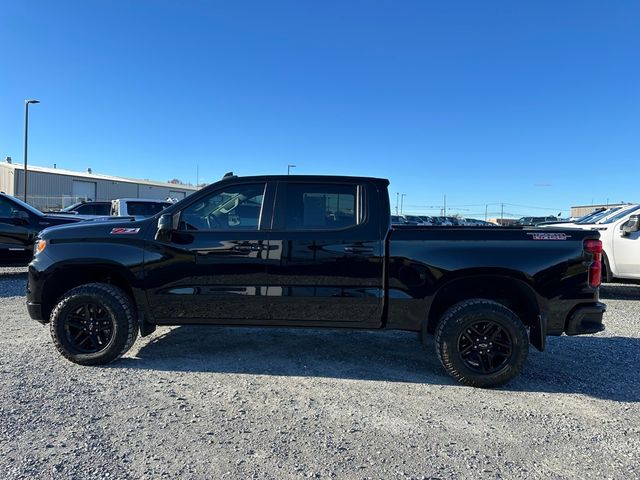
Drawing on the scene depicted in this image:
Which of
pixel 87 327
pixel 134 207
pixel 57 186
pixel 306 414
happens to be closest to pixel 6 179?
pixel 57 186

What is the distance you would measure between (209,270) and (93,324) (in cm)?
129

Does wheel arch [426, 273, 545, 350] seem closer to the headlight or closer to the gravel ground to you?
the gravel ground

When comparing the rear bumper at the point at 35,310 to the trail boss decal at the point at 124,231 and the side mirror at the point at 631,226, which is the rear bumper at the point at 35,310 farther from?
the side mirror at the point at 631,226

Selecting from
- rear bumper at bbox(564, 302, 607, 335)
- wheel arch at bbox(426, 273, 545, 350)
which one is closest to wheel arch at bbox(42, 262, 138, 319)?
wheel arch at bbox(426, 273, 545, 350)

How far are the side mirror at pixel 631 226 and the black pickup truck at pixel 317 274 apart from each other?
469 cm

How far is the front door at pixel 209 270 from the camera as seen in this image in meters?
4.41

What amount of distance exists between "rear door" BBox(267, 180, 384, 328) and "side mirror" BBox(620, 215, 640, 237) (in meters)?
5.92

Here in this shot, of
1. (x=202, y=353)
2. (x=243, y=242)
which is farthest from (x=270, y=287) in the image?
(x=202, y=353)

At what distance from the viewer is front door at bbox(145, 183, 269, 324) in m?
4.41

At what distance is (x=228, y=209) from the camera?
4.57 meters

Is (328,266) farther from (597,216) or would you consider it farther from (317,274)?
(597,216)

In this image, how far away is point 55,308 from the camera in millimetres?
4516

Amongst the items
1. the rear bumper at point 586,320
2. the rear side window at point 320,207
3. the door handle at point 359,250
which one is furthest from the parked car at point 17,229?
the rear bumper at point 586,320

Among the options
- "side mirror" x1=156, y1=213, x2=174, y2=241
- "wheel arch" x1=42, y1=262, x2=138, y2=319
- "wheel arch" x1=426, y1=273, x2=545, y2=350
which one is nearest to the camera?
"wheel arch" x1=426, y1=273, x2=545, y2=350
